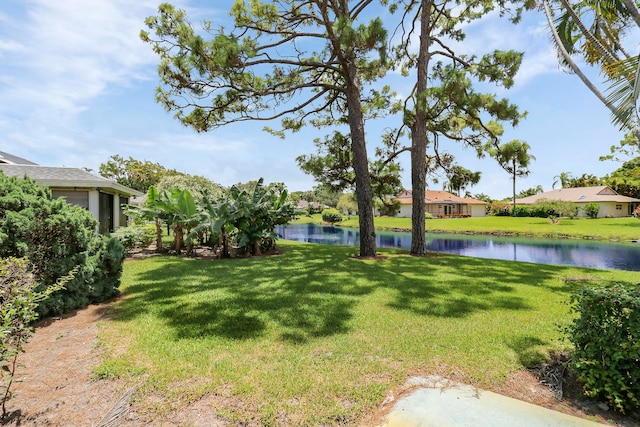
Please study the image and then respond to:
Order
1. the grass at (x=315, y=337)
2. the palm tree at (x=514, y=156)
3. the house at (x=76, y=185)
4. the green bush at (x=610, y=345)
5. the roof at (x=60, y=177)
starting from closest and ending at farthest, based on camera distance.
A: 1. the green bush at (x=610, y=345)
2. the grass at (x=315, y=337)
3. the palm tree at (x=514, y=156)
4. the roof at (x=60, y=177)
5. the house at (x=76, y=185)

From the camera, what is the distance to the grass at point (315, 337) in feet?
9.55

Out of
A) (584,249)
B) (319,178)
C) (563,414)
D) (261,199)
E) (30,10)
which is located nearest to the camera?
(563,414)

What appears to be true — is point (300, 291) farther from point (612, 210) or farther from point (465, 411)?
point (612, 210)

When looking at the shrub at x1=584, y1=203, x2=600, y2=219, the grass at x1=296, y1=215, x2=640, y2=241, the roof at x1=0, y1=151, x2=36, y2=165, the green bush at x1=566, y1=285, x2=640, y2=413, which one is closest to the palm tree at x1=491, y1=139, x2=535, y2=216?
the green bush at x1=566, y1=285, x2=640, y2=413

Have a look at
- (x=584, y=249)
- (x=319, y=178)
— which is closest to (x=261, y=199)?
(x=319, y=178)

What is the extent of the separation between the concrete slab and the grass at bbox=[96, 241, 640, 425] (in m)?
0.22

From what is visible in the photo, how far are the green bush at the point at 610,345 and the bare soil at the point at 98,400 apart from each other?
197 millimetres

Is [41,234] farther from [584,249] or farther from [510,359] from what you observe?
[584,249]

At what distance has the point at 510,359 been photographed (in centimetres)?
354

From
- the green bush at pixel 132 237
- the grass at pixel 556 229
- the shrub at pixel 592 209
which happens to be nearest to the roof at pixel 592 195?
the shrub at pixel 592 209

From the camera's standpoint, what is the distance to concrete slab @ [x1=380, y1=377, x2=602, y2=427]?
2.50m

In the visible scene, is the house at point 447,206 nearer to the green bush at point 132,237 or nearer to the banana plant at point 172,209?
the green bush at point 132,237

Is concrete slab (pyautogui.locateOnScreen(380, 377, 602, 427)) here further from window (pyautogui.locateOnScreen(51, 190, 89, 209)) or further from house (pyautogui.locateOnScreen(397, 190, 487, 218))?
house (pyautogui.locateOnScreen(397, 190, 487, 218))

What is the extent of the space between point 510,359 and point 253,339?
123 inches
